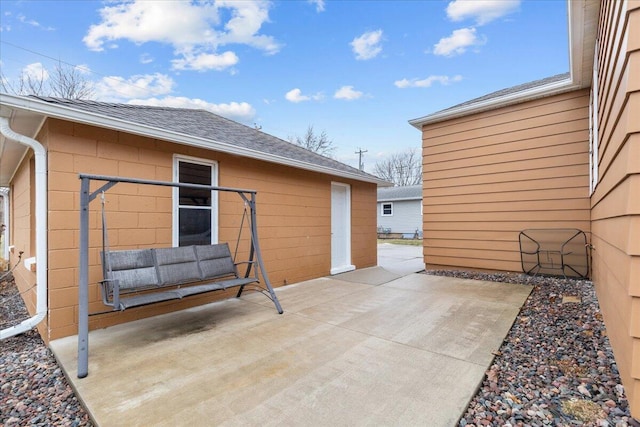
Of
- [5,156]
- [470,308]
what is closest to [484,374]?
[470,308]

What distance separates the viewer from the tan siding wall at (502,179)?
5.37 meters

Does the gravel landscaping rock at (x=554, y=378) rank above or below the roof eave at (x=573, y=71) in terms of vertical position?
below

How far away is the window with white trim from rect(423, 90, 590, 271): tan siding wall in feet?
15.9

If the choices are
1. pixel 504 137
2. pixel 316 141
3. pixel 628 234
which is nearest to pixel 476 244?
pixel 504 137

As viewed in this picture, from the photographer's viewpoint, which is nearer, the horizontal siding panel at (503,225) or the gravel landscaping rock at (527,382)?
the gravel landscaping rock at (527,382)

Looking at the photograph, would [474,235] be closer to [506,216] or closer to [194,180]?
[506,216]

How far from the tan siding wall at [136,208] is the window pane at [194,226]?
185 millimetres

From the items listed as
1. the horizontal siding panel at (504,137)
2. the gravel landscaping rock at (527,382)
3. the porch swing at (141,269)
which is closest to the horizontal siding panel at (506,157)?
the horizontal siding panel at (504,137)

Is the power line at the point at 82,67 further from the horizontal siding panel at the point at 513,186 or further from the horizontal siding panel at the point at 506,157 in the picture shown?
the horizontal siding panel at the point at 513,186

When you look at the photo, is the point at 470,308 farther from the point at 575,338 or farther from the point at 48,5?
the point at 48,5

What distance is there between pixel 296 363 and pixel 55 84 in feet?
55.7

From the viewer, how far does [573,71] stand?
473 centimetres

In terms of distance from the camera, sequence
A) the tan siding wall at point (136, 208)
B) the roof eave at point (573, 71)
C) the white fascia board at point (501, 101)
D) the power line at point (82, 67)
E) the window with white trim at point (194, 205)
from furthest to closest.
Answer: the power line at point (82, 67) → the white fascia board at point (501, 101) → the window with white trim at point (194, 205) → the roof eave at point (573, 71) → the tan siding wall at point (136, 208)

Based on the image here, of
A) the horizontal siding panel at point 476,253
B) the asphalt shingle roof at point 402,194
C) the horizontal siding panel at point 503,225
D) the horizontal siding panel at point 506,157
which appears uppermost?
the asphalt shingle roof at point 402,194
